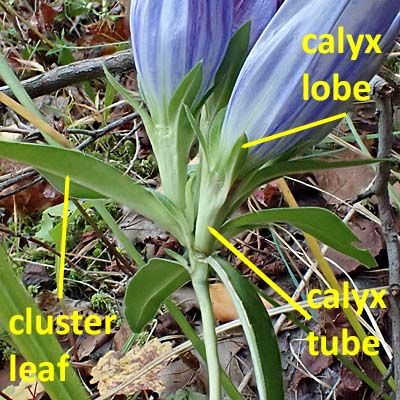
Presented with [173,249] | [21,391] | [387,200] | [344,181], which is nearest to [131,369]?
[21,391]

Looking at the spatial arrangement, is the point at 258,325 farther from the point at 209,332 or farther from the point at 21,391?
the point at 21,391

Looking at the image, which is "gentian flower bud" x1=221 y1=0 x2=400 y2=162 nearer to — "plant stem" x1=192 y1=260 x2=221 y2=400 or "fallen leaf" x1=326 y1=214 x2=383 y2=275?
"plant stem" x1=192 y1=260 x2=221 y2=400

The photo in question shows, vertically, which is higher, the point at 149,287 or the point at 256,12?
the point at 256,12

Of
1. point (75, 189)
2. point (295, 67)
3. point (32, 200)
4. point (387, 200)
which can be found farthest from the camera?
point (32, 200)

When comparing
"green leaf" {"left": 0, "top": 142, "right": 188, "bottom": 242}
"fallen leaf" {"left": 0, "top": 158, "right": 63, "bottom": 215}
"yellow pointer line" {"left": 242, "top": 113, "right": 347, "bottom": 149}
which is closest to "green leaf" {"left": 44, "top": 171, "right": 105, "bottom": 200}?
"green leaf" {"left": 0, "top": 142, "right": 188, "bottom": 242}

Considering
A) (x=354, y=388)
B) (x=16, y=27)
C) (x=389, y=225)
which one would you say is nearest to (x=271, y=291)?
(x=354, y=388)

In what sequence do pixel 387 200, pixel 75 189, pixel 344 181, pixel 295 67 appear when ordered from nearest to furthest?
pixel 295 67
pixel 75 189
pixel 387 200
pixel 344 181
